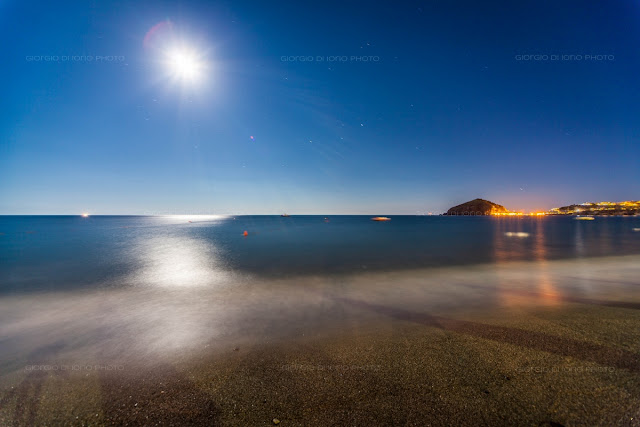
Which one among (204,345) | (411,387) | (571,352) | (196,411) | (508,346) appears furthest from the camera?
(204,345)

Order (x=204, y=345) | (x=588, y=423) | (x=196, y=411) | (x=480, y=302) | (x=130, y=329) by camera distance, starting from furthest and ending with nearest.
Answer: (x=480, y=302) < (x=130, y=329) < (x=204, y=345) < (x=196, y=411) < (x=588, y=423)

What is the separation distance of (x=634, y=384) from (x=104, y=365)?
10.1 metres

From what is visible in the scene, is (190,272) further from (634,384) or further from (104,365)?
(634,384)

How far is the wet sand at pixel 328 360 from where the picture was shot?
12.5 feet

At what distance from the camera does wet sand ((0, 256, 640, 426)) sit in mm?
3807

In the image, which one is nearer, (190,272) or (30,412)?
(30,412)

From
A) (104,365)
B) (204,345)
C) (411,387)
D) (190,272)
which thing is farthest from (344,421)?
(190,272)

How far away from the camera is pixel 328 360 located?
5305 millimetres

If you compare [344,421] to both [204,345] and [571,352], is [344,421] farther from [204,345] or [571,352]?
[571,352]

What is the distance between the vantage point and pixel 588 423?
340cm

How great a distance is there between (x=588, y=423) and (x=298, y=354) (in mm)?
4749

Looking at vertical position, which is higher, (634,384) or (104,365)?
(634,384)

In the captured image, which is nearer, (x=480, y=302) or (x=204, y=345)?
(x=204, y=345)

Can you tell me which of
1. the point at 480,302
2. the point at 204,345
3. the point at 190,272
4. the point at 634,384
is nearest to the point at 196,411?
the point at 204,345
